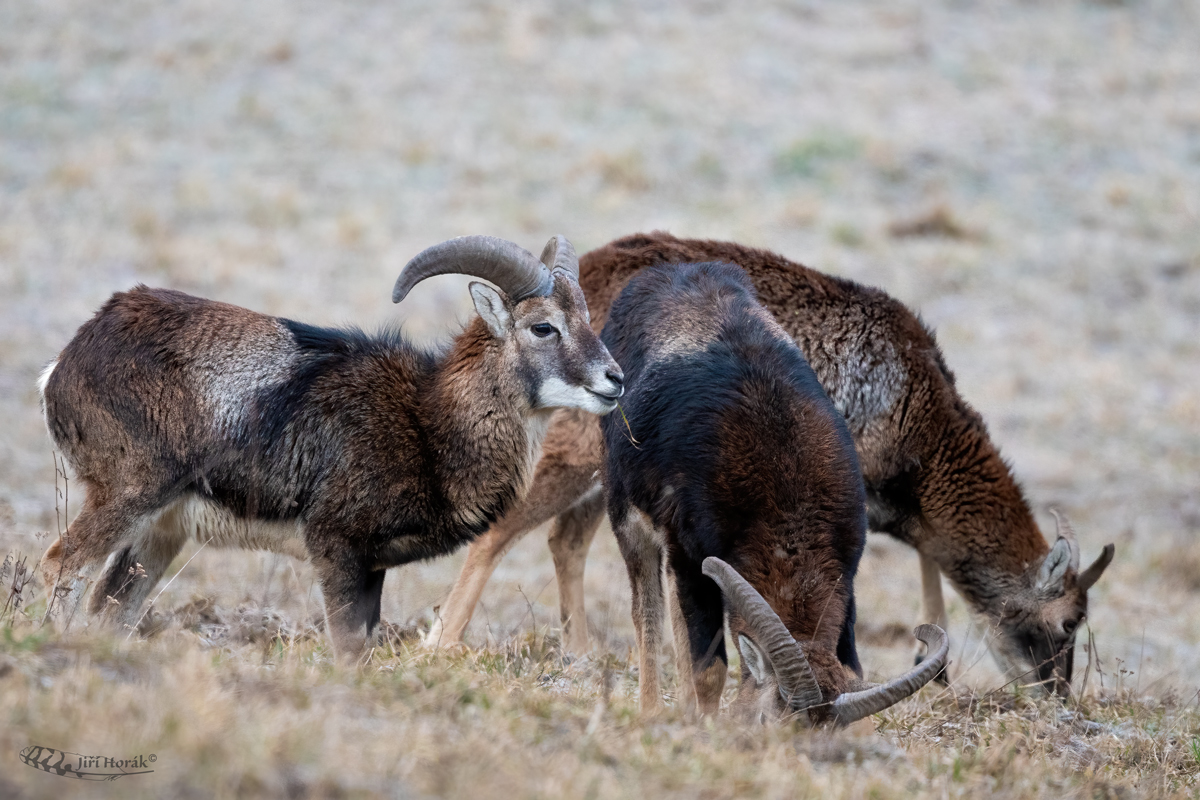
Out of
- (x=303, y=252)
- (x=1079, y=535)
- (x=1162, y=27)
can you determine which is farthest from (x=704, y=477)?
(x=1162, y=27)

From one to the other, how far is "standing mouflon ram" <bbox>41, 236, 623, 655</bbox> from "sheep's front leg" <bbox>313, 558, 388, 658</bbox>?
0.03 feet

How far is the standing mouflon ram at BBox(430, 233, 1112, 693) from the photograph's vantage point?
8609 millimetres

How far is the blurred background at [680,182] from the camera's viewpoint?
14.2m

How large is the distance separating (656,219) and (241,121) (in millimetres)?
8509

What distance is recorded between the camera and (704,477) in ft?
21.0

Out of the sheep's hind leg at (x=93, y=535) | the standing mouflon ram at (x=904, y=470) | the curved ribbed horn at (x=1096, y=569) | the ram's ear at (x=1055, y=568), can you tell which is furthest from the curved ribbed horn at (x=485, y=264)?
the curved ribbed horn at (x=1096, y=569)

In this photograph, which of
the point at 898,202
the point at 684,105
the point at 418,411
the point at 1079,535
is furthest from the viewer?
the point at 684,105

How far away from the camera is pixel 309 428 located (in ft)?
22.3

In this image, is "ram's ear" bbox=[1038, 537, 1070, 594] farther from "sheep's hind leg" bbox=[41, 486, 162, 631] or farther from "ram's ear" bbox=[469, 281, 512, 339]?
"sheep's hind leg" bbox=[41, 486, 162, 631]

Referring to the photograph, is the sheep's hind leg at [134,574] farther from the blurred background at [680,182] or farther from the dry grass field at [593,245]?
the blurred background at [680,182]

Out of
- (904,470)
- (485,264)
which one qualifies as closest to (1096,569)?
(904,470)

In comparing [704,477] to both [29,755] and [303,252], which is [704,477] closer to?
[29,755]

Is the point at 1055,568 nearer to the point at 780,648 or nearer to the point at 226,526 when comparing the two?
the point at 780,648

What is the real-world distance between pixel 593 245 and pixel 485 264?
44.1 feet
